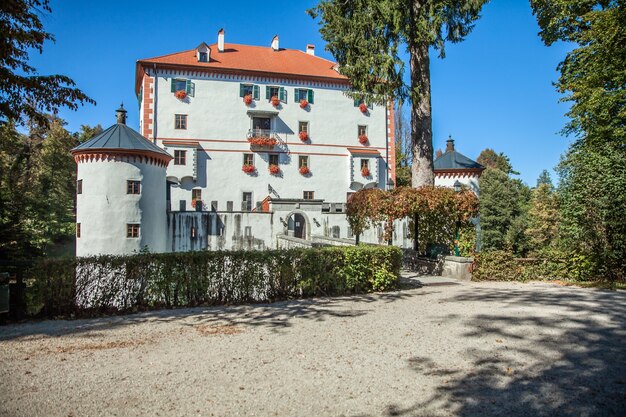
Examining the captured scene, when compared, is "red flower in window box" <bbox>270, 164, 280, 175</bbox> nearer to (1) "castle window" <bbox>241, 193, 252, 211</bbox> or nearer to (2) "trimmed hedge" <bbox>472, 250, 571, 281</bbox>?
(1) "castle window" <bbox>241, 193, 252, 211</bbox>

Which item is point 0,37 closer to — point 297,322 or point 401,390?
point 297,322

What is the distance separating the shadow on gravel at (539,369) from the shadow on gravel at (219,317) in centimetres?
282

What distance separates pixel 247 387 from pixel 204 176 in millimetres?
30164

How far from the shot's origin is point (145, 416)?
414 centimetres

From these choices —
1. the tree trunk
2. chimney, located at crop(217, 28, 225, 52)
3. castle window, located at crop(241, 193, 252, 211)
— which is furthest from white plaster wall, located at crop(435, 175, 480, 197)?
chimney, located at crop(217, 28, 225, 52)

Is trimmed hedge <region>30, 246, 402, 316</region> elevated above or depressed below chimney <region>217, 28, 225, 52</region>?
below

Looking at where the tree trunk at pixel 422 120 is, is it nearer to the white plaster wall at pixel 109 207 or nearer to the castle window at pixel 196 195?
the white plaster wall at pixel 109 207

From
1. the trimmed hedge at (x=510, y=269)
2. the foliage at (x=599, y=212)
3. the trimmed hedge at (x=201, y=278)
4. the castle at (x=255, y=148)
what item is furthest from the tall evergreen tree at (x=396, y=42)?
the castle at (x=255, y=148)

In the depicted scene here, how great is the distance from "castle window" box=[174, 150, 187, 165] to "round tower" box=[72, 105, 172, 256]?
33.1 feet

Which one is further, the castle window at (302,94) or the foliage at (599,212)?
the castle window at (302,94)

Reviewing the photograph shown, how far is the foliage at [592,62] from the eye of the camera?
1562 cm

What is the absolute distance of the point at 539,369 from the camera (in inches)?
213

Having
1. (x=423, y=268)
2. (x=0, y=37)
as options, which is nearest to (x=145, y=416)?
(x=0, y=37)

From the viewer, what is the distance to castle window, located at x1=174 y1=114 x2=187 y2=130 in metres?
33.4
